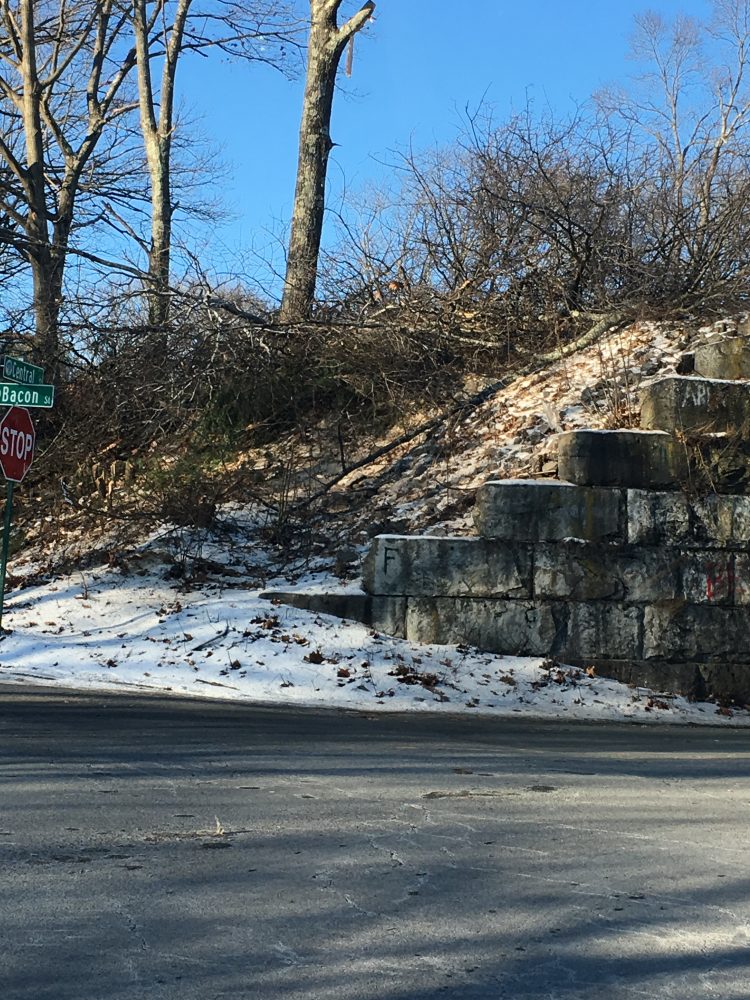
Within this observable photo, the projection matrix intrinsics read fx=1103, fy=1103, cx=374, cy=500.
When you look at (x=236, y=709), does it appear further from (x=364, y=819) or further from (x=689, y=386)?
(x=689, y=386)

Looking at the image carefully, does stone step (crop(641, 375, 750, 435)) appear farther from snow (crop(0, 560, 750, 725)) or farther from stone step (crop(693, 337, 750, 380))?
snow (crop(0, 560, 750, 725))

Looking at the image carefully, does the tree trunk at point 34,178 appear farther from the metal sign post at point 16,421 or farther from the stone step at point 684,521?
the stone step at point 684,521

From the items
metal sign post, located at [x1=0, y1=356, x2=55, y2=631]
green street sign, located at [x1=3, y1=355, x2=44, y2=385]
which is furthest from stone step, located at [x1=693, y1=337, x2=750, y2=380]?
green street sign, located at [x1=3, y1=355, x2=44, y2=385]

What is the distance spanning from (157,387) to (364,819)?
39.2ft

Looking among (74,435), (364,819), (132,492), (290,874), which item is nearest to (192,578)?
(132,492)

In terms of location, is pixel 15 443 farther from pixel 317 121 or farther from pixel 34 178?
pixel 317 121

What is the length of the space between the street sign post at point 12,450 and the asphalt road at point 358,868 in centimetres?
450

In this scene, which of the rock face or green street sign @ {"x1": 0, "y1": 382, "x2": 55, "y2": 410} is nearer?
the rock face

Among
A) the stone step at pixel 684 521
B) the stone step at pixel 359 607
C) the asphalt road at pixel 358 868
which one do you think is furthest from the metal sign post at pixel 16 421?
the stone step at pixel 684 521

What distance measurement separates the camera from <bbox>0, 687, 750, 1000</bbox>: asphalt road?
3.73 m

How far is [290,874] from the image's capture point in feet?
15.8

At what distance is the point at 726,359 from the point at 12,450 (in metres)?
8.85

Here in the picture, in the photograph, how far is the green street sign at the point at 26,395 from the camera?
12711mm

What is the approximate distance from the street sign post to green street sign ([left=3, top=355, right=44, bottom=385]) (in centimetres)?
34
